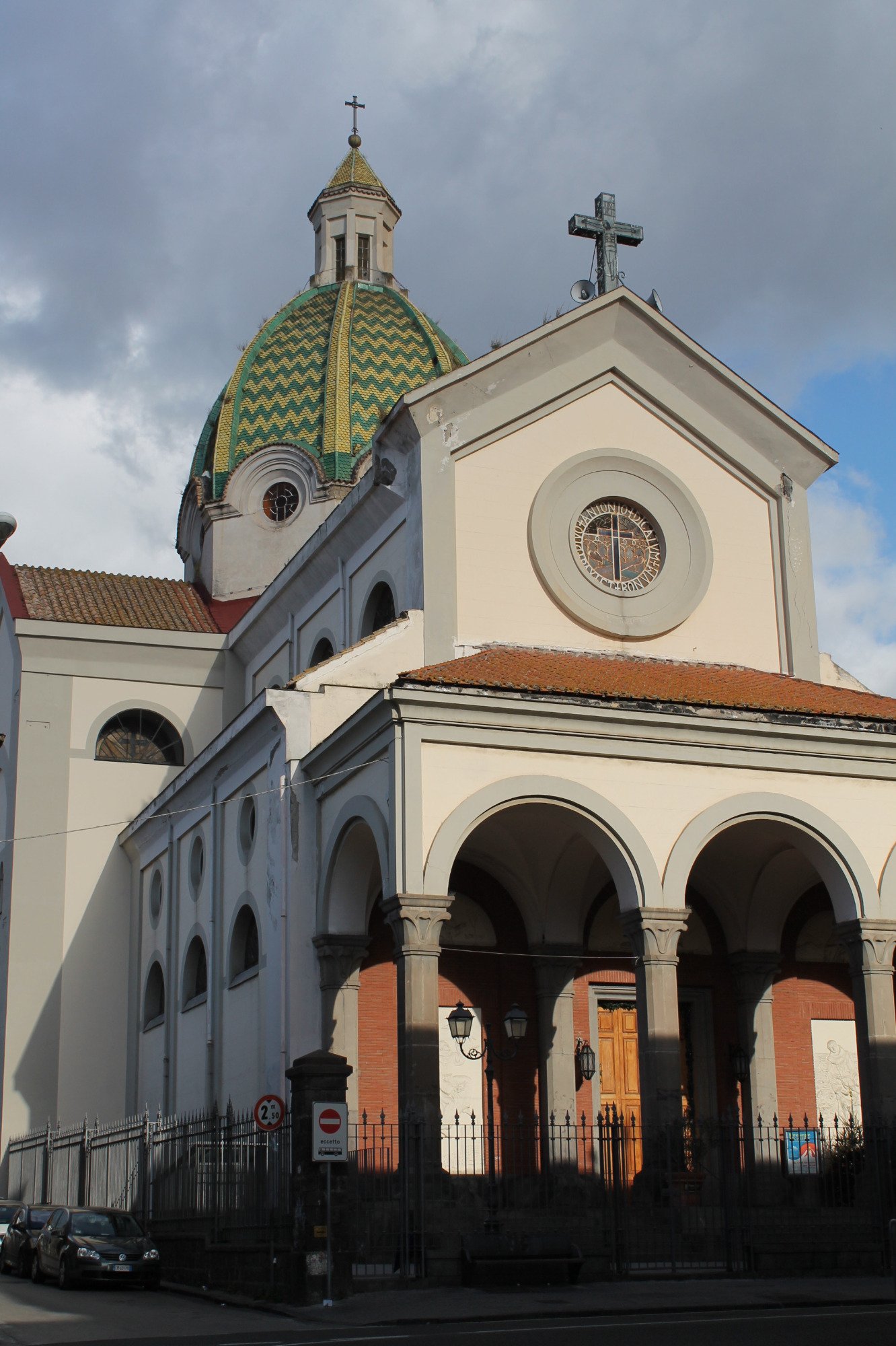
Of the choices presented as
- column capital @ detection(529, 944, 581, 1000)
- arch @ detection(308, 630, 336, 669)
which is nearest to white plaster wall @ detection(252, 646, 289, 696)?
arch @ detection(308, 630, 336, 669)

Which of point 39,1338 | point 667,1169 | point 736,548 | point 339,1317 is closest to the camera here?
point 39,1338

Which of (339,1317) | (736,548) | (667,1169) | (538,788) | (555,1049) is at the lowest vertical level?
(339,1317)

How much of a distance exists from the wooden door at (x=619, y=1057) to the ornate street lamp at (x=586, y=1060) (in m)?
0.37

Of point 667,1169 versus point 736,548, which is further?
point 736,548

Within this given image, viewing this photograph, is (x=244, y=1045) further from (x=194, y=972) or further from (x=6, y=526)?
(x=6, y=526)

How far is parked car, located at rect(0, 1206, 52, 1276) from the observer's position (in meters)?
19.9

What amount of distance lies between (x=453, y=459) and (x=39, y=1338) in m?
13.4

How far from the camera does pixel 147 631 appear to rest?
30.8 m

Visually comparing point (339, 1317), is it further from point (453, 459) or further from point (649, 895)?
point (453, 459)

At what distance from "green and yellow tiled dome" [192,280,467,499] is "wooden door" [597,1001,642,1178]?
544 inches

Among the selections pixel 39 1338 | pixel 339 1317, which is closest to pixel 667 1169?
pixel 339 1317

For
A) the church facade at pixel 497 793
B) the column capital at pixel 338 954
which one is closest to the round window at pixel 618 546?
the church facade at pixel 497 793

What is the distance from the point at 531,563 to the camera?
74.5ft

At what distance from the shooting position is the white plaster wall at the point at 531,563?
73.8 ft
